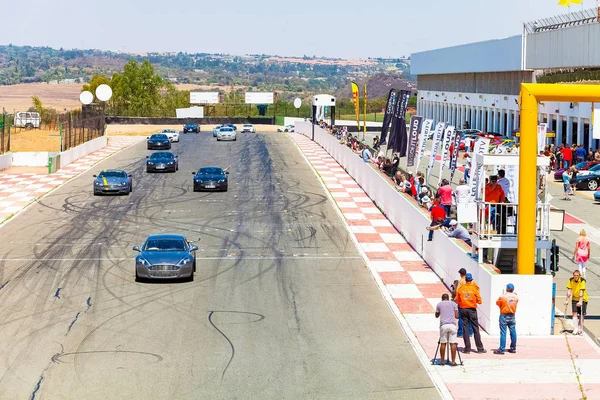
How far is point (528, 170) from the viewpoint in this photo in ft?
65.5

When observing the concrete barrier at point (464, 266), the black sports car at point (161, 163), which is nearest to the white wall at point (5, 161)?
the black sports car at point (161, 163)

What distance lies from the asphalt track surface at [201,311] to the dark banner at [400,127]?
7.05 m

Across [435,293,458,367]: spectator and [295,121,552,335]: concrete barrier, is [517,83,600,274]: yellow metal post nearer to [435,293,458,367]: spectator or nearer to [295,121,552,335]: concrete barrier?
[295,121,552,335]: concrete barrier

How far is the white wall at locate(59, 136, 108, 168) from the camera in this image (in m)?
51.8

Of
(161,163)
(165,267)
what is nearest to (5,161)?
(161,163)

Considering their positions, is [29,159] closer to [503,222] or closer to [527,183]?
[503,222]

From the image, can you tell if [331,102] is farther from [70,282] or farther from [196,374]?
[196,374]

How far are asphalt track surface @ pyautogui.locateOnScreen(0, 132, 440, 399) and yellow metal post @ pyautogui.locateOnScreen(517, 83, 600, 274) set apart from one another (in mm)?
3099

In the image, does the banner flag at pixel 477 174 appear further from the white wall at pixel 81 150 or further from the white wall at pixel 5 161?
the white wall at pixel 5 161

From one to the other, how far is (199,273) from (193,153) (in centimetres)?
3500

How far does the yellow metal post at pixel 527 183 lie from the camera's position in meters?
19.9

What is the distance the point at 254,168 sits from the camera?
167 feet

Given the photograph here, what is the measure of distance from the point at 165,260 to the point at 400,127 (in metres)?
22.3

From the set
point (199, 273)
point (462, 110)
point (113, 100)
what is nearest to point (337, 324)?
point (199, 273)
